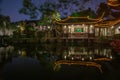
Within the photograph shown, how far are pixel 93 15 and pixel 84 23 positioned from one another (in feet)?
54.4

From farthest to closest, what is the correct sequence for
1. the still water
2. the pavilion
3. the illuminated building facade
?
the illuminated building facade < the pavilion < the still water

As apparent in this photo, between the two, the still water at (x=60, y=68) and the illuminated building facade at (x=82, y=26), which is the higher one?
the illuminated building facade at (x=82, y=26)

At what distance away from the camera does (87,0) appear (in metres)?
17.0

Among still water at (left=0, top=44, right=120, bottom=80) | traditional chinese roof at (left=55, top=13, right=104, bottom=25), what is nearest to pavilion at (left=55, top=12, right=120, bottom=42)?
traditional chinese roof at (left=55, top=13, right=104, bottom=25)

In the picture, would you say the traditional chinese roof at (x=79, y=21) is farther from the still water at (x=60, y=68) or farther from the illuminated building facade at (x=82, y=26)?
the still water at (x=60, y=68)

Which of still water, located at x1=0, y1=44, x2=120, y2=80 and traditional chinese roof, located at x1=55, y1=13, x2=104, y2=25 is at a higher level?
traditional chinese roof, located at x1=55, y1=13, x2=104, y2=25

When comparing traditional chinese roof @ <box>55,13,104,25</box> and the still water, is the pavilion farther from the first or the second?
the still water

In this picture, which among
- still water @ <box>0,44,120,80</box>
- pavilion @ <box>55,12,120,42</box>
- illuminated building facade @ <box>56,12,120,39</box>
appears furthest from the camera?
illuminated building facade @ <box>56,12,120,39</box>

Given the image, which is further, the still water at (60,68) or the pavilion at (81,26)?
the pavilion at (81,26)

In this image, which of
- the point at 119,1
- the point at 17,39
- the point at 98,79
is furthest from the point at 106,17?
the point at 98,79

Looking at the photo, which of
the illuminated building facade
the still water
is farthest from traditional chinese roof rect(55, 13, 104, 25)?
the still water

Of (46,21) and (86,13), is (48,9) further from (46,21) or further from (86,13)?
(86,13)

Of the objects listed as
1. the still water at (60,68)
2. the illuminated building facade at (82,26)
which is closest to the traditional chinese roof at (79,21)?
the illuminated building facade at (82,26)

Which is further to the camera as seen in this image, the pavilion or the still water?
the pavilion
